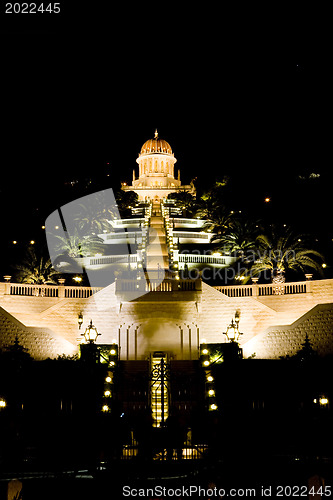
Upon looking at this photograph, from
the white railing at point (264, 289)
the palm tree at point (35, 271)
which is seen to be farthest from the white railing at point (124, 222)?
the white railing at point (264, 289)

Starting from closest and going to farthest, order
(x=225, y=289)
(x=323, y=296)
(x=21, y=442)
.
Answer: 1. (x=21, y=442)
2. (x=323, y=296)
3. (x=225, y=289)

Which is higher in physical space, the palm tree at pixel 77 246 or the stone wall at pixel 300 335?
the palm tree at pixel 77 246

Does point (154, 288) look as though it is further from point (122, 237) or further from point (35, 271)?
point (122, 237)

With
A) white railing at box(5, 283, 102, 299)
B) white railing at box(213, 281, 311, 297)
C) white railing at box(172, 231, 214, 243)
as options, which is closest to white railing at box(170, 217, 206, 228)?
white railing at box(172, 231, 214, 243)

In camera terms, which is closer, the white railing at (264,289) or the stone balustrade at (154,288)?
the stone balustrade at (154,288)

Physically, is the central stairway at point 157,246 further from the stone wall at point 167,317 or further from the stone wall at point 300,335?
the stone wall at point 300,335

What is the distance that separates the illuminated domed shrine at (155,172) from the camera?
82.8 m

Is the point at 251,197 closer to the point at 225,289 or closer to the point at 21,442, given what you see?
the point at 225,289

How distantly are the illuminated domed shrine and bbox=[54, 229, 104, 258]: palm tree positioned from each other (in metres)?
34.6

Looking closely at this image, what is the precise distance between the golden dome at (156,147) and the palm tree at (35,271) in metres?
44.9

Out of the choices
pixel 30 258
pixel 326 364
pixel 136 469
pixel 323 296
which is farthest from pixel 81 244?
pixel 136 469

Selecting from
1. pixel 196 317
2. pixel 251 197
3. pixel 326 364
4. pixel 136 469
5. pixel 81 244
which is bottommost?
pixel 136 469

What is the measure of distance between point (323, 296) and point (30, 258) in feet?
62.6

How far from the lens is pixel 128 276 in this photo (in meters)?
37.1
